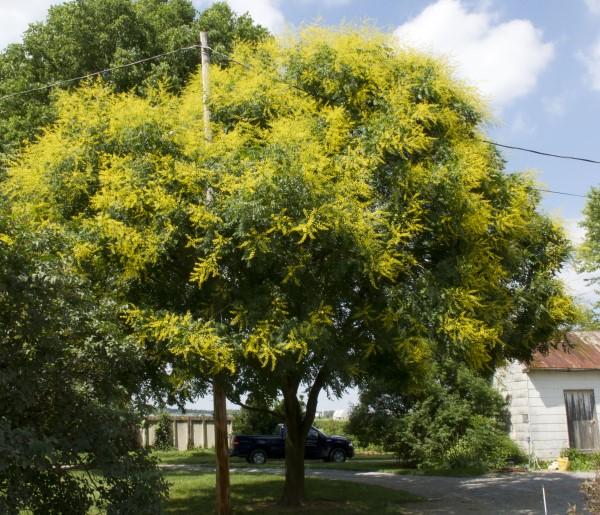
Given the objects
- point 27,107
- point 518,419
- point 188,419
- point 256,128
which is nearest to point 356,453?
point 188,419

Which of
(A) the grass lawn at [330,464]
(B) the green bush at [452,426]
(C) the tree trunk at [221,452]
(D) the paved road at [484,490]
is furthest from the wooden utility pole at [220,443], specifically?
(B) the green bush at [452,426]

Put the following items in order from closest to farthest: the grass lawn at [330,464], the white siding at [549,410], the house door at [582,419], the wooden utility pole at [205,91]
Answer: the wooden utility pole at [205,91] → the grass lawn at [330,464] → the white siding at [549,410] → the house door at [582,419]

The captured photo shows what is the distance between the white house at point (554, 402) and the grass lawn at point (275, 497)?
7.52 metres

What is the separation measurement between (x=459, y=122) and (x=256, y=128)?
3.59 meters

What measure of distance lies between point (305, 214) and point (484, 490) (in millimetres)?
10902

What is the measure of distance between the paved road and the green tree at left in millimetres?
7623

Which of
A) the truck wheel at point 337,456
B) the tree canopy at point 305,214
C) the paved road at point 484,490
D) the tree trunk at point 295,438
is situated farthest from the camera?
the truck wheel at point 337,456

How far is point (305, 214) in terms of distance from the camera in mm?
9398

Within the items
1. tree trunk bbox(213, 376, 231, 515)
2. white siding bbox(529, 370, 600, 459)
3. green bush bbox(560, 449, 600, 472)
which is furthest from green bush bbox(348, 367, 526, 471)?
tree trunk bbox(213, 376, 231, 515)

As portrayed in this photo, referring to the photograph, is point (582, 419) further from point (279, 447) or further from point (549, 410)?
point (279, 447)

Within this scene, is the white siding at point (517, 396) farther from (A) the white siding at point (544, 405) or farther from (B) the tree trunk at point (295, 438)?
(B) the tree trunk at point (295, 438)

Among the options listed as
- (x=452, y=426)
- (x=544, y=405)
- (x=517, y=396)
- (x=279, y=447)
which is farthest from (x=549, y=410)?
(x=279, y=447)

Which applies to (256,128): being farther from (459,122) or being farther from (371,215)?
(459,122)

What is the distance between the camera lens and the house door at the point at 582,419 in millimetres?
22875
